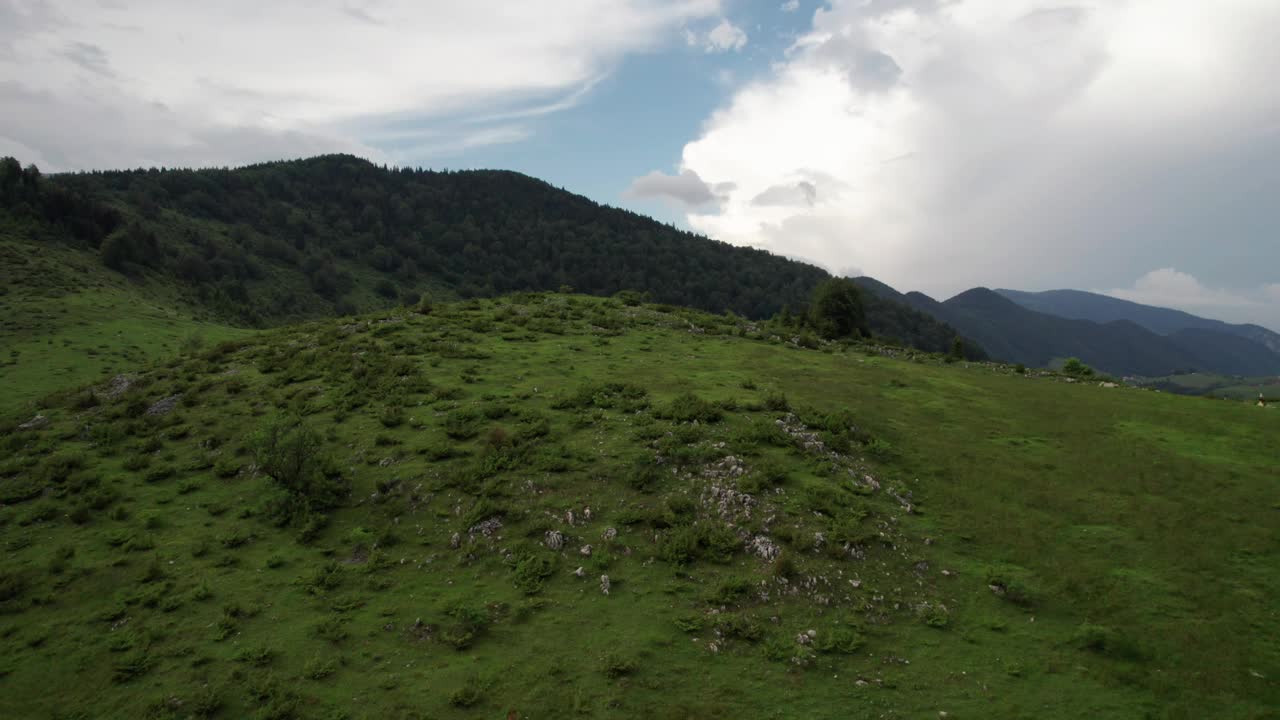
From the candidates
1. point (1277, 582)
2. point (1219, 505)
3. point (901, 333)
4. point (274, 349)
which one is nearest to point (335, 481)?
point (274, 349)

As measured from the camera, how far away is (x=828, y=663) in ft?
38.7

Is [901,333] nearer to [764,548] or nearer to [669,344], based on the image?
[669,344]

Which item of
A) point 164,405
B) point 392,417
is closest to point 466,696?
point 392,417

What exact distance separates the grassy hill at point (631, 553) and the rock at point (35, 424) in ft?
0.54

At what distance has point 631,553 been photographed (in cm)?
1533

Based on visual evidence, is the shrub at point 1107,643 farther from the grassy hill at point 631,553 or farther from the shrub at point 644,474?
the shrub at point 644,474

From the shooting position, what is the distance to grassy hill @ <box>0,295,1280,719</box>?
11383 millimetres

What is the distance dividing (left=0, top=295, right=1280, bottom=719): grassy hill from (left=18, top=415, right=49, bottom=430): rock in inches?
6.4

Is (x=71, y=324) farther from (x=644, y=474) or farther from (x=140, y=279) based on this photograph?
(x=644, y=474)

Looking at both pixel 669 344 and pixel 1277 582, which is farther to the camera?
pixel 669 344

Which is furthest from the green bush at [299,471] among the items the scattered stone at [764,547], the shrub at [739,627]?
the scattered stone at [764,547]

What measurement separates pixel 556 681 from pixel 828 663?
5.45m

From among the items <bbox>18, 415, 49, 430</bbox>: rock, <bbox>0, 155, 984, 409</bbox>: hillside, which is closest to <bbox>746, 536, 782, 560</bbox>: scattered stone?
<bbox>18, 415, 49, 430</bbox>: rock

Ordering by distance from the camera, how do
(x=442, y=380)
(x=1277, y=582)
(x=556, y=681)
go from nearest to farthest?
(x=556, y=681), (x=1277, y=582), (x=442, y=380)
